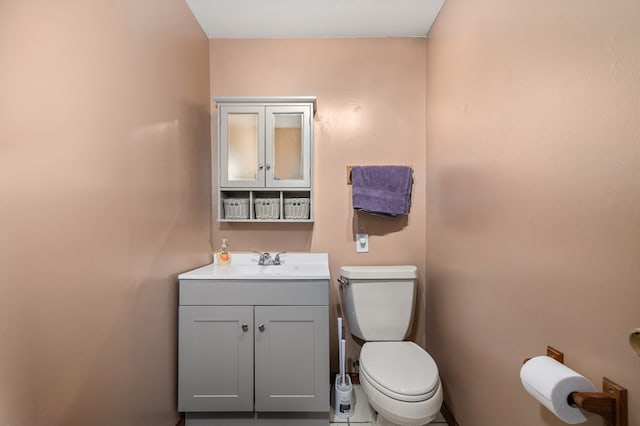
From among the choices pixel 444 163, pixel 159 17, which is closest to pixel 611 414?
pixel 444 163

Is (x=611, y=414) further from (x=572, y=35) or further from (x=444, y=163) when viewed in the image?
(x=444, y=163)

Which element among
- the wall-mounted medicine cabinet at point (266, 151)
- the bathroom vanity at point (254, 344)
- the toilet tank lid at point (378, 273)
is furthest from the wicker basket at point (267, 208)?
the toilet tank lid at point (378, 273)

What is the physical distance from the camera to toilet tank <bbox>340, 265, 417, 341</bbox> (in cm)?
172

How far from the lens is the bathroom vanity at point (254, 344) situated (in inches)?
57.1

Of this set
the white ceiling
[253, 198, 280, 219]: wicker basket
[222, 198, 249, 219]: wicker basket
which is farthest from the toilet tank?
the white ceiling

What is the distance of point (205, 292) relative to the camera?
4.81 feet

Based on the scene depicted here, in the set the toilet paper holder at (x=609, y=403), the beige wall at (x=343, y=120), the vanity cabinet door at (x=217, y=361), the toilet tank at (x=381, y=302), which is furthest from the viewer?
the beige wall at (x=343, y=120)

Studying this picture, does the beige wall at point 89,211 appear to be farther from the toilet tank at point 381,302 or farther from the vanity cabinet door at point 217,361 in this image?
the toilet tank at point 381,302

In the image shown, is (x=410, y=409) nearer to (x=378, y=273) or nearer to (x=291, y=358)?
(x=291, y=358)

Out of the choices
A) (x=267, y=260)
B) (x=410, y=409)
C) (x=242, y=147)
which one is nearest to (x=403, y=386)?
(x=410, y=409)

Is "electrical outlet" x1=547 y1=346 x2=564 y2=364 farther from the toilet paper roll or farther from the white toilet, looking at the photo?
the white toilet

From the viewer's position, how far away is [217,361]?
145 cm

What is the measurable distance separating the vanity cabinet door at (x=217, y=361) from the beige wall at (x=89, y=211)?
74 mm

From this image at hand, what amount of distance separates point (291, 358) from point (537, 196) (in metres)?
1.31
